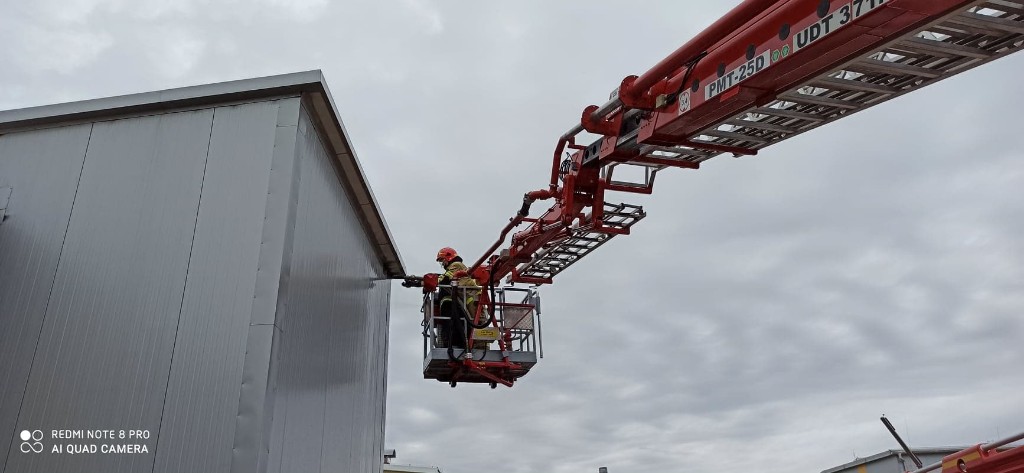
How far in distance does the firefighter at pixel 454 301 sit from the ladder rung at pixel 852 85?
8548mm

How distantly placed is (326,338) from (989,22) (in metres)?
8.48

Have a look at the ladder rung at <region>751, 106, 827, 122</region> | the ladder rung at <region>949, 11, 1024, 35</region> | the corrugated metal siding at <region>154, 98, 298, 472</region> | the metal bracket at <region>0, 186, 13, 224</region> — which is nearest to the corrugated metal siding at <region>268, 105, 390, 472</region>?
the corrugated metal siding at <region>154, 98, 298, 472</region>

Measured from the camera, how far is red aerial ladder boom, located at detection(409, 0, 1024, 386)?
5.98 metres

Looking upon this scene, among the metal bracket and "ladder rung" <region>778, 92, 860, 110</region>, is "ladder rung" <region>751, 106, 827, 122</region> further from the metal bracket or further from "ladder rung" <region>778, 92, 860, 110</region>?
the metal bracket

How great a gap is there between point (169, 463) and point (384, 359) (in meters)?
9.09

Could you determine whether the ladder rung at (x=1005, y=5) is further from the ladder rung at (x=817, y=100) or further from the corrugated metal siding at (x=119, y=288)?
the corrugated metal siding at (x=119, y=288)

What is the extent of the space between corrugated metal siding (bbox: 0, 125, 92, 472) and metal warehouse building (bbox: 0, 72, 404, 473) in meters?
0.02

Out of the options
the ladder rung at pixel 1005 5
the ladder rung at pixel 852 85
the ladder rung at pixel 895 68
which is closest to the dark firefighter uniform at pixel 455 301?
the ladder rung at pixel 852 85

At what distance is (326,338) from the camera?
1023 centimetres

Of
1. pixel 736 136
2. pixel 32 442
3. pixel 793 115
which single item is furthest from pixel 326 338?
pixel 793 115

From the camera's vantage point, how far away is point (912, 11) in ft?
18.8

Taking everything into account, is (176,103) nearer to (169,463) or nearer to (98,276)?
(98,276)

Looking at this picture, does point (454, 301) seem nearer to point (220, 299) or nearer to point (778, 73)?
point (220, 299)

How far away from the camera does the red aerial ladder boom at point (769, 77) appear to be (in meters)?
5.98
